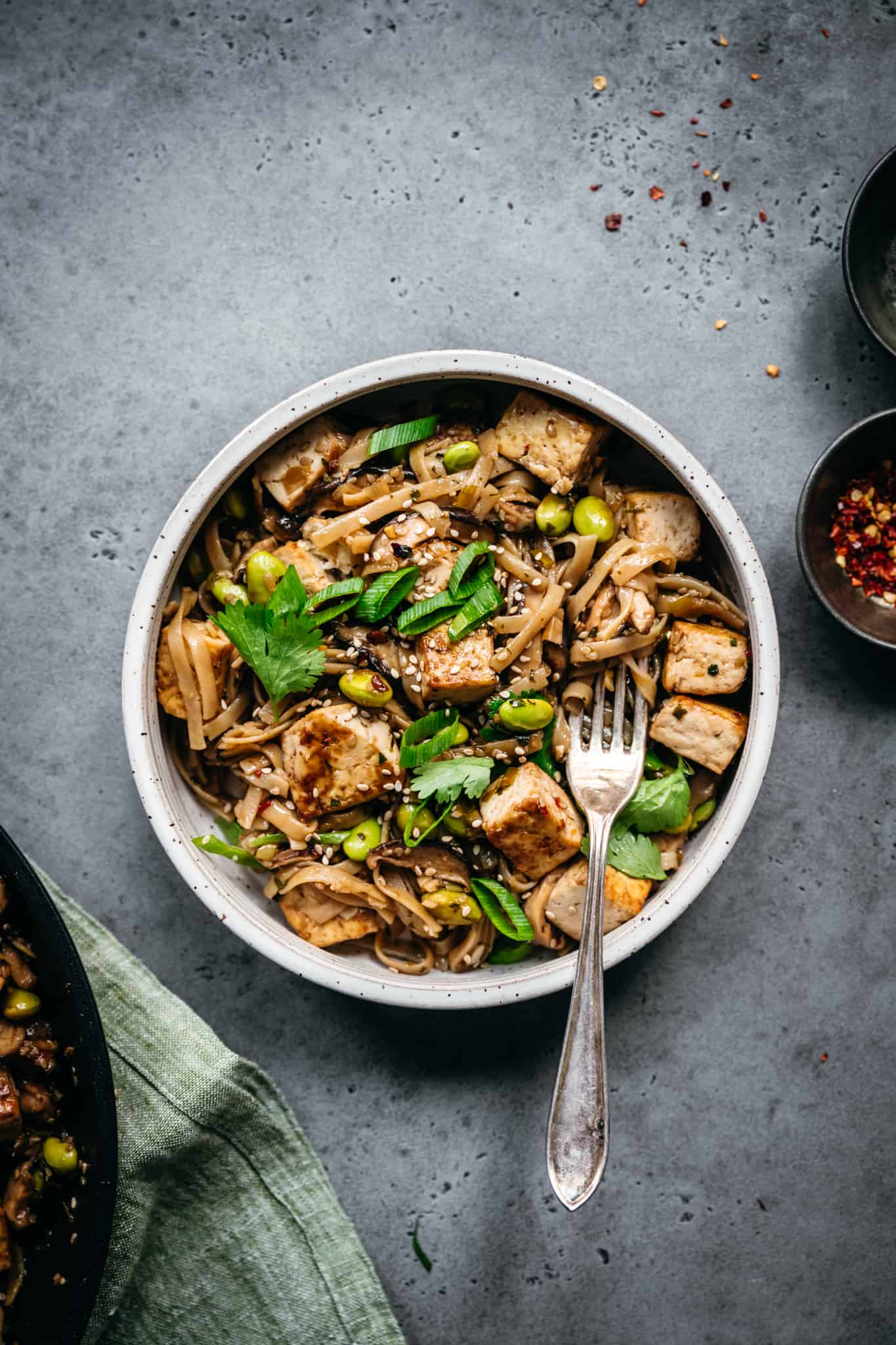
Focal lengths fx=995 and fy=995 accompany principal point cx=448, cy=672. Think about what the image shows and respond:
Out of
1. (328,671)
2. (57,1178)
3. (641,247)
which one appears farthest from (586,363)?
(57,1178)

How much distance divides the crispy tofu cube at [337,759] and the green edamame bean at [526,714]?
0.37m

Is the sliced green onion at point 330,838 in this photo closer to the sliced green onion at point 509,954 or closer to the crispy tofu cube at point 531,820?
the crispy tofu cube at point 531,820

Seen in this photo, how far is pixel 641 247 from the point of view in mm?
3582

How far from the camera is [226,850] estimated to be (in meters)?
3.18

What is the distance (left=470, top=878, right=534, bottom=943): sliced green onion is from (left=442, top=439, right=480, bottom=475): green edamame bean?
4.34ft

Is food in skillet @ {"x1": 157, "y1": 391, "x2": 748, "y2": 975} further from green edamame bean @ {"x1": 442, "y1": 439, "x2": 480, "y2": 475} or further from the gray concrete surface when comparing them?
the gray concrete surface

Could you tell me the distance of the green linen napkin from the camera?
3.35 metres

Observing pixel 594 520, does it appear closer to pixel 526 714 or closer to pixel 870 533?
pixel 526 714

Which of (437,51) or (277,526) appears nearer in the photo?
(277,526)

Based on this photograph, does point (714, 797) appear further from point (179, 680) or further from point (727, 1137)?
point (179, 680)

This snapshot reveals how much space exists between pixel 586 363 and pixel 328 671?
4.80 ft

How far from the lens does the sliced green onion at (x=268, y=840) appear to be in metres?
3.20

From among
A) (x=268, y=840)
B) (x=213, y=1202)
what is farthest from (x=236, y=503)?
(x=213, y=1202)

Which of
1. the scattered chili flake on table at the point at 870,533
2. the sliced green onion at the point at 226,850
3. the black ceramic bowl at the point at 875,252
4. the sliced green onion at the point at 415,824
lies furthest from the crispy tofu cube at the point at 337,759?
the black ceramic bowl at the point at 875,252
